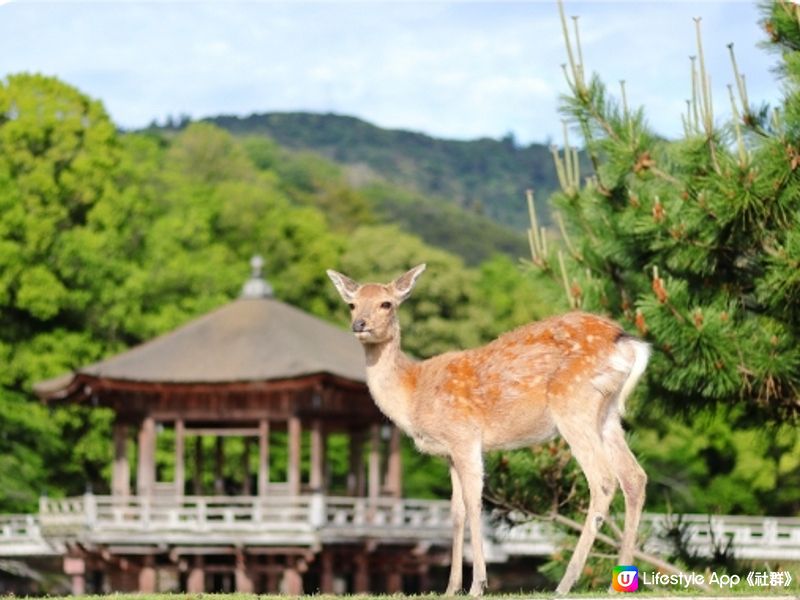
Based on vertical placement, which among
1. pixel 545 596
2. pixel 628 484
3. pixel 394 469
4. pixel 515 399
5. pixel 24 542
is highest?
pixel 515 399

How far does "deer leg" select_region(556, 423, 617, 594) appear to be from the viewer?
13633 mm

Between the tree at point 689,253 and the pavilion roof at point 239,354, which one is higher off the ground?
the tree at point 689,253

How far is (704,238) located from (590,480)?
4.43 m

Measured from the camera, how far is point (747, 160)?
16.8 metres

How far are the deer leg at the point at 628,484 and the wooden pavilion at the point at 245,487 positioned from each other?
75.9 ft

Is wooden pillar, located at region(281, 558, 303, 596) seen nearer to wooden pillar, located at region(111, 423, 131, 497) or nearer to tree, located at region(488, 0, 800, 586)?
wooden pillar, located at region(111, 423, 131, 497)

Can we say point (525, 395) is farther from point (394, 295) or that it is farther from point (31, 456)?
point (31, 456)

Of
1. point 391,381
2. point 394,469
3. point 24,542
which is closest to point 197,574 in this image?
point 24,542

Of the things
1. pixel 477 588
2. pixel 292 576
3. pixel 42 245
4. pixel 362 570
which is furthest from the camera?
pixel 42 245

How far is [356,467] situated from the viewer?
41750 millimetres

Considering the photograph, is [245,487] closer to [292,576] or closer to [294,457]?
[294,457]

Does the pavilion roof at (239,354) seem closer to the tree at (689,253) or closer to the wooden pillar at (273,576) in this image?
the wooden pillar at (273,576)

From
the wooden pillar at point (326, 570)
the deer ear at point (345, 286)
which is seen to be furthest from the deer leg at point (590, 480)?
the wooden pillar at point (326, 570)

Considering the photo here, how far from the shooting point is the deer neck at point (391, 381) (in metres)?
14.4
